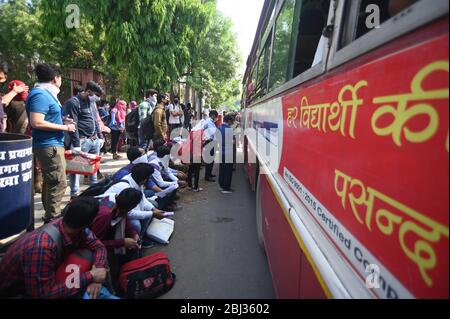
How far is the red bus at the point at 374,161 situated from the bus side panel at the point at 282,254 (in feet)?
0.05

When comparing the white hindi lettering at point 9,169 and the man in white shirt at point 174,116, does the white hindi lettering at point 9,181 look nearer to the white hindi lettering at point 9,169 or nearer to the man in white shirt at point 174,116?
the white hindi lettering at point 9,169

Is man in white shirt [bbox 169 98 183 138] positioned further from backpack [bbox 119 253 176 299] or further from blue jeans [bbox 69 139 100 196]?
backpack [bbox 119 253 176 299]

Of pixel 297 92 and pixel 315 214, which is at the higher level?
pixel 297 92

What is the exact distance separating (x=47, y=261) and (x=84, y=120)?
335 centimetres

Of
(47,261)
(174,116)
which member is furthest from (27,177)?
(174,116)

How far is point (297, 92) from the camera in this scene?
197cm

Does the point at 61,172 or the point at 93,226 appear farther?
the point at 61,172

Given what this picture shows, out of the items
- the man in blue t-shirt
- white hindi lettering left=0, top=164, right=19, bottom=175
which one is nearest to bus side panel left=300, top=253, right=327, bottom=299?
white hindi lettering left=0, top=164, right=19, bottom=175

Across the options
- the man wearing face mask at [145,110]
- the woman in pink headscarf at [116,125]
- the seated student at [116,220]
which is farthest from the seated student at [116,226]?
the woman in pink headscarf at [116,125]

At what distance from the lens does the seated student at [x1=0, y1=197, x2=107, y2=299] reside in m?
1.92

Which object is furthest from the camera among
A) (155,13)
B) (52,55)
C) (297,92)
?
(52,55)
